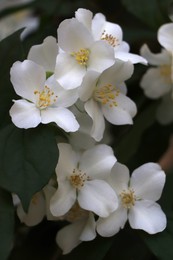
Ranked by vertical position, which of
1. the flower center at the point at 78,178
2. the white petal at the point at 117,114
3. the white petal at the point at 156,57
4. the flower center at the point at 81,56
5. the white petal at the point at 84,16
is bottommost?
the white petal at the point at 156,57

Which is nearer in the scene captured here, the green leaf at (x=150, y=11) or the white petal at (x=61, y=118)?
the white petal at (x=61, y=118)

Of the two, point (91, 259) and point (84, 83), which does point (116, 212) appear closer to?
point (91, 259)

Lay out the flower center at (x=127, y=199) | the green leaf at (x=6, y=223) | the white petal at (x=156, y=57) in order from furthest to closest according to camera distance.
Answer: the white petal at (x=156, y=57)
the flower center at (x=127, y=199)
the green leaf at (x=6, y=223)

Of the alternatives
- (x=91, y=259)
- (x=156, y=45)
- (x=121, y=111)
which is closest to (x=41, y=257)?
(x=91, y=259)

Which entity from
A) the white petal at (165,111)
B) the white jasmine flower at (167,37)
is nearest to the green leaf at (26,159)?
the white jasmine flower at (167,37)

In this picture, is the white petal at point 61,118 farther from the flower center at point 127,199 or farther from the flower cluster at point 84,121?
the flower center at point 127,199

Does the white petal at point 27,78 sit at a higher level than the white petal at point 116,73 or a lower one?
higher

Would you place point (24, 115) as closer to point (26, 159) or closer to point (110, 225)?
point (26, 159)
